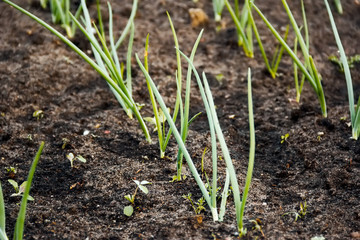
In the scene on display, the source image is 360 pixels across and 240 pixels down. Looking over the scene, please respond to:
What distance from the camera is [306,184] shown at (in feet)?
5.91

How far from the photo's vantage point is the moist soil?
1.61 metres

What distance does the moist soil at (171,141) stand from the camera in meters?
1.61

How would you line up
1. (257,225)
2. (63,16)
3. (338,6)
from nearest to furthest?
(257,225), (63,16), (338,6)

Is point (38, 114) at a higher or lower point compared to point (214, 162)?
lower

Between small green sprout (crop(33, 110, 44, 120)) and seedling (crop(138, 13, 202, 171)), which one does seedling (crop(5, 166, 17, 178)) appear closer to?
small green sprout (crop(33, 110, 44, 120))

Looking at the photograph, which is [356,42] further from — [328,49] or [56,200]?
[56,200]

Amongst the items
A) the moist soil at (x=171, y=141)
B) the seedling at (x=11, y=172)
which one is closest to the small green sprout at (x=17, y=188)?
the moist soil at (x=171, y=141)

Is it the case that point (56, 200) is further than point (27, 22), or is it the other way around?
point (27, 22)

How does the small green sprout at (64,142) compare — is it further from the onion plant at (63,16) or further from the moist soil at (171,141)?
the onion plant at (63,16)

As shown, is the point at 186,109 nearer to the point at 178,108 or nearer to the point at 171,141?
the point at 178,108

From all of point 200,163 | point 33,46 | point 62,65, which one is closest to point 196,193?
point 200,163

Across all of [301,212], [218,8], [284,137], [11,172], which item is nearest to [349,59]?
[218,8]

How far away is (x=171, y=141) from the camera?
2.11 m

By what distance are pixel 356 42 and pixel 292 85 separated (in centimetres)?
76
